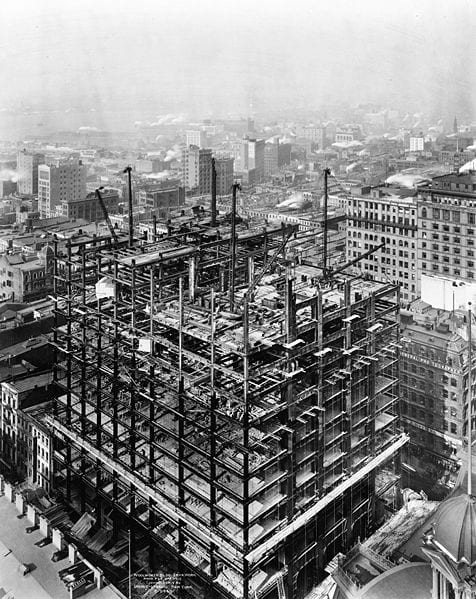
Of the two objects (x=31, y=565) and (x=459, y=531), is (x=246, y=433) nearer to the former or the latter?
(x=459, y=531)

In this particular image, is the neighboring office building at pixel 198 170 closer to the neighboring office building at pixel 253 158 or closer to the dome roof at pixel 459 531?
the neighboring office building at pixel 253 158

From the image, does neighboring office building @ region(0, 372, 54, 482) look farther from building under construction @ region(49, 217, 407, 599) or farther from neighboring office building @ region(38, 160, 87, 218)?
neighboring office building @ region(38, 160, 87, 218)

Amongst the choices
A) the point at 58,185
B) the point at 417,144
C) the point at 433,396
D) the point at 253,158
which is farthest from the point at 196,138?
the point at 433,396

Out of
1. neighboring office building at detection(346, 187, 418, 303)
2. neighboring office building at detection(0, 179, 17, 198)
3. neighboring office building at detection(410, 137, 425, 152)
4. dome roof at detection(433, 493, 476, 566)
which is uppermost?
neighboring office building at detection(410, 137, 425, 152)

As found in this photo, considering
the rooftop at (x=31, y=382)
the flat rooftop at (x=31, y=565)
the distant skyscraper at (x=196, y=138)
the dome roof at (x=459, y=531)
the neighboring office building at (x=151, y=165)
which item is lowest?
the flat rooftop at (x=31, y=565)

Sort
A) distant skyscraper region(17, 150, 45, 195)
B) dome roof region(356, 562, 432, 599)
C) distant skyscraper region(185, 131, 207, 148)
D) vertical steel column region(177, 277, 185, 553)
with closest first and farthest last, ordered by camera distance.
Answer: dome roof region(356, 562, 432, 599) → vertical steel column region(177, 277, 185, 553) → distant skyscraper region(17, 150, 45, 195) → distant skyscraper region(185, 131, 207, 148)

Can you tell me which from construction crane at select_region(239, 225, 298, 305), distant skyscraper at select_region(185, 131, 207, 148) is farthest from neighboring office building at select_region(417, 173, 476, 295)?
distant skyscraper at select_region(185, 131, 207, 148)

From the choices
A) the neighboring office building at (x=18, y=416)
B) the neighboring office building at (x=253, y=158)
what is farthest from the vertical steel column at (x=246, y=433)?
the neighboring office building at (x=253, y=158)
